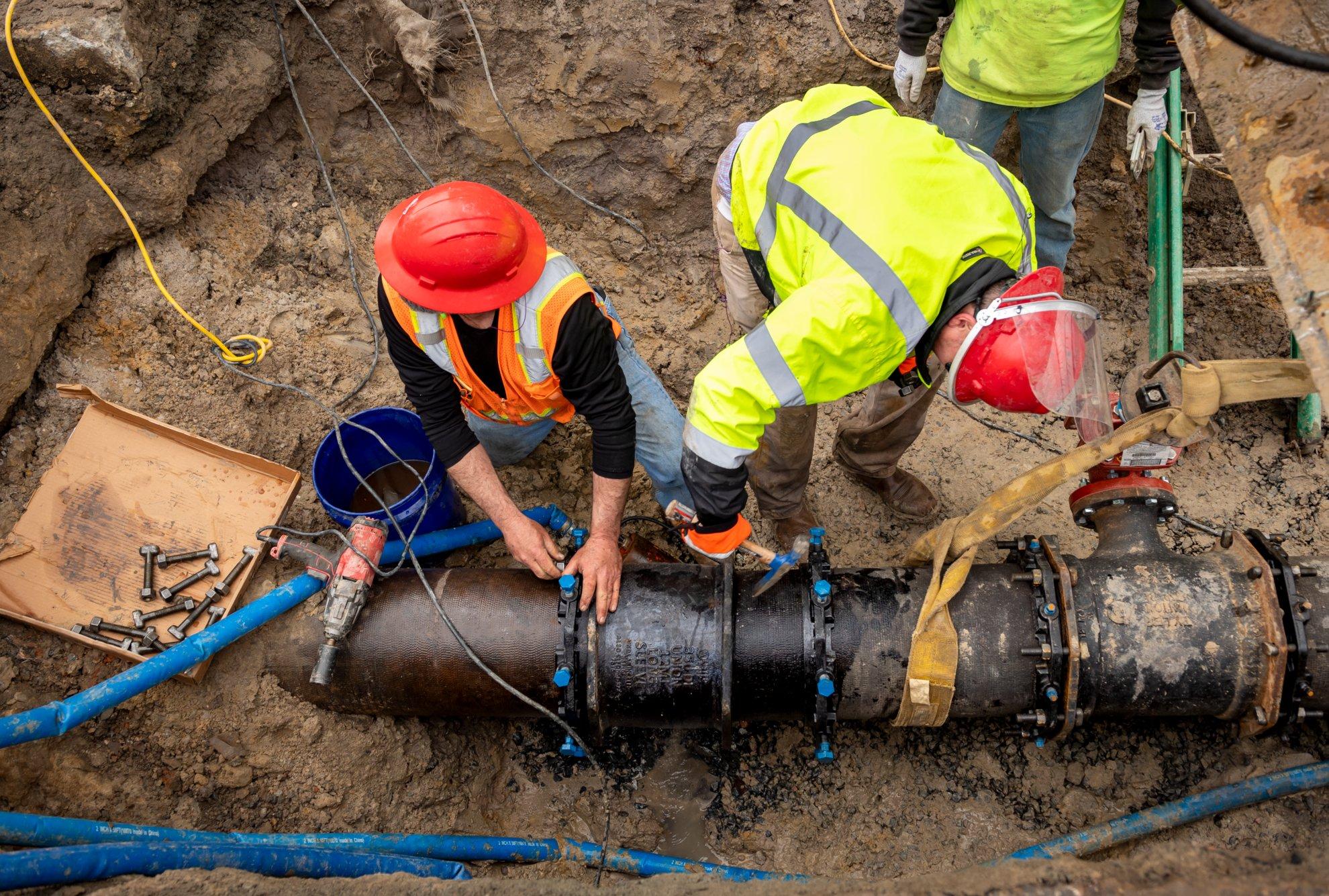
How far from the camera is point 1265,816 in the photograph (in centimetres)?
265

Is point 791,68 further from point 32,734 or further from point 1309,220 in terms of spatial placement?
point 32,734

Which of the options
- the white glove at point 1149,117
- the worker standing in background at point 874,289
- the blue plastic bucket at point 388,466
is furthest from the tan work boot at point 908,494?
the blue plastic bucket at point 388,466

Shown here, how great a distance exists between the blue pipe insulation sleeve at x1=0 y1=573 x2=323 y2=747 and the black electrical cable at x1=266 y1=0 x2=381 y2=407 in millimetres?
1219

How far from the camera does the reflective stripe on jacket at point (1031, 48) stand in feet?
9.66

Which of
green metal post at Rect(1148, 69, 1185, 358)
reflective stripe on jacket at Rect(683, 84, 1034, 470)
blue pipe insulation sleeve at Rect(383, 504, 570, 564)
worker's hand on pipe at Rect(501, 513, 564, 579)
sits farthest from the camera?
green metal post at Rect(1148, 69, 1185, 358)

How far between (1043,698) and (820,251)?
1.49 metres

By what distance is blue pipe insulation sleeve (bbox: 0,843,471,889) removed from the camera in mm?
1866

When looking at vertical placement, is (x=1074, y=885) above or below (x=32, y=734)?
above

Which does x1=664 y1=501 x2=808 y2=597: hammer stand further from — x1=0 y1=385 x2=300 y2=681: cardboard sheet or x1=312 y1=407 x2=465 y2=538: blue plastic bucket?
x1=0 y1=385 x2=300 y2=681: cardboard sheet

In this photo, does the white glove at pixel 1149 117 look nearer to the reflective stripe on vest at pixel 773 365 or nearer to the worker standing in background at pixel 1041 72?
the worker standing in background at pixel 1041 72

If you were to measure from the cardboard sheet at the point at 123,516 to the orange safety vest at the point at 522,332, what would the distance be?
0.83 metres

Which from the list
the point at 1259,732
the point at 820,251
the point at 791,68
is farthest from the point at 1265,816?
the point at 791,68

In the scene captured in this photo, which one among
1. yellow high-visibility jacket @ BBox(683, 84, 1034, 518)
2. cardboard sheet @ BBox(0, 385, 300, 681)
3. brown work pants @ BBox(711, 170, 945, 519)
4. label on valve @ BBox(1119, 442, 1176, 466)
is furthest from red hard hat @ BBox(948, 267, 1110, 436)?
cardboard sheet @ BBox(0, 385, 300, 681)

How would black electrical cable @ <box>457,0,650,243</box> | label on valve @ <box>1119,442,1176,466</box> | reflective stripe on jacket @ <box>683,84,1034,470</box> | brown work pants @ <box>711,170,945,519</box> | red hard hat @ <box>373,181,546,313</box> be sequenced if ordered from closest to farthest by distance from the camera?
1. reflective stripe on jacket @ <box>683,84,1034,470</box>
2. red hard hat @ <box>373,181,546,313</box>
3. label on valve @ <box>1119,442,1176,466</box>
4. brown work pants @ <box>711,170,945,519</box>
5. black electrical cable @ <box>457,0,650,243</box>
